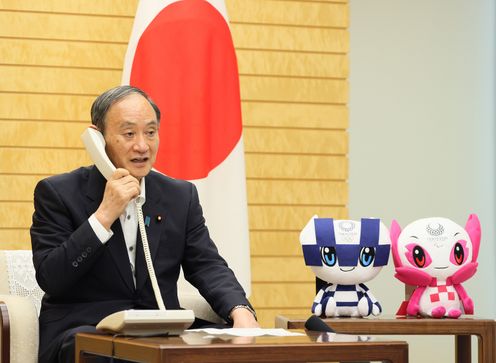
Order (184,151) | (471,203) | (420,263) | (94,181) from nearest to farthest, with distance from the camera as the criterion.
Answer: (94,181) → (420,263) → (184,151) → (471,203)

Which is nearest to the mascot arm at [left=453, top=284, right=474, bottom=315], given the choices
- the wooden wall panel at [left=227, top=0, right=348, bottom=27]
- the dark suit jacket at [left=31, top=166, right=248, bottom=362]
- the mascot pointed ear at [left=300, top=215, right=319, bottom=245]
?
the mascot pointed ear at [left=300, top=215, right=319, bottom=245]

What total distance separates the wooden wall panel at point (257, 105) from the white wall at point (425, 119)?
0.16 metres

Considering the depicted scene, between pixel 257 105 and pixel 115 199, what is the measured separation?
2240 mm

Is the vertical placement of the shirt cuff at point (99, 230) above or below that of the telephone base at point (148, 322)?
above

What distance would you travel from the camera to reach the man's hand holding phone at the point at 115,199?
273 cm

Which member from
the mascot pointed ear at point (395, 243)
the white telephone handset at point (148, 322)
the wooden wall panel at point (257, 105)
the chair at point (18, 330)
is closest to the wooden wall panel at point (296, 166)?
the wooden wall panel at point (257, 105)

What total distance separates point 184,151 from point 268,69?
1050 millimetres

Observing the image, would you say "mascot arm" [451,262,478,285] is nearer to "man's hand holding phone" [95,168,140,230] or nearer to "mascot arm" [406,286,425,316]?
"mascot arm" [406,286,425,316]

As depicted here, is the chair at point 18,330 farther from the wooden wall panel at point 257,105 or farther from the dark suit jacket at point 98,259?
the wooden wall panel at point 257,105

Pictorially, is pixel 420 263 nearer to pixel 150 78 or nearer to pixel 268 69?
pixel 150 78

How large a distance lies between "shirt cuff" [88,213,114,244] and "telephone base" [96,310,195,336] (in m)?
0.48

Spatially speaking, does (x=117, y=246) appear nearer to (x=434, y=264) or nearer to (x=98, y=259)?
(x=98, y=259)

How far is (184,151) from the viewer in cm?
405

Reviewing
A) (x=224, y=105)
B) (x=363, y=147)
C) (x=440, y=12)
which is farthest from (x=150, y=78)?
(x=440, y=12)
